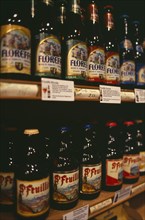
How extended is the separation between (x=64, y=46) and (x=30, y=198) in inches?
22.8

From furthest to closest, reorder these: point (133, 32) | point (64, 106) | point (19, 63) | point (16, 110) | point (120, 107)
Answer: point (120, 107)
point (133, 32)
point (64, 106)
point (16, 110)
point (19, 63)

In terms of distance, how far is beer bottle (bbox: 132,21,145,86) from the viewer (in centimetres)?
125

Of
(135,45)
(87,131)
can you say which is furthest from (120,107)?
(87,131)

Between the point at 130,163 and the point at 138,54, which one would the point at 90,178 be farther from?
the point at 138,54

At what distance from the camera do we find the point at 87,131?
3.45 feet

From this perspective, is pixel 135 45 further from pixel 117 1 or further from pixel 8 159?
pixel 8 159

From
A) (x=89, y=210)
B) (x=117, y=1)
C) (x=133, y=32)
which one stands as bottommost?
(x=89, y=210)

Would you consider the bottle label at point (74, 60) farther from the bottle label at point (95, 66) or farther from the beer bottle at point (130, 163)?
the beer bottle at point (130, 163)

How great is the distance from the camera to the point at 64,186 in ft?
2.79

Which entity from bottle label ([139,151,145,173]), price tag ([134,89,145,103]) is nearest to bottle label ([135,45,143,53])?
price tag ([134,89,145,103])

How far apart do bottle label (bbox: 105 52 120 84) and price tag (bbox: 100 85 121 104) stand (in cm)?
8

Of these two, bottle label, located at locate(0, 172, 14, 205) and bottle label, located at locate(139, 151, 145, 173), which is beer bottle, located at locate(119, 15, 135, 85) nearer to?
bottle label, located at locate(139, 151, 145, 173)

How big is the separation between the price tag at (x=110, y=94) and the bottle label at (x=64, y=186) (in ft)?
1.05

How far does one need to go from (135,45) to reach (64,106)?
0.62 metres
